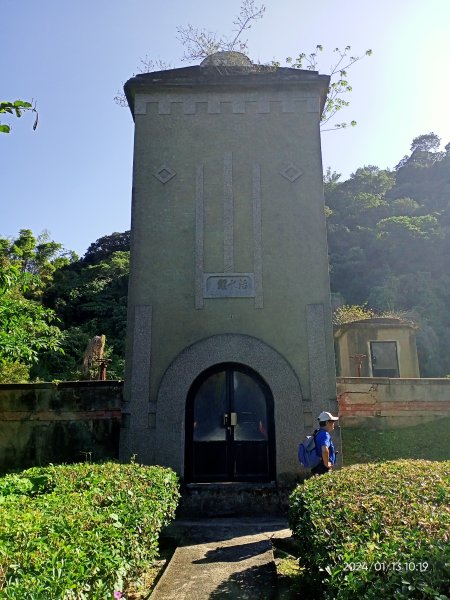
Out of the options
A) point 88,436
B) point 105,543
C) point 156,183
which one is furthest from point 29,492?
point 156,183

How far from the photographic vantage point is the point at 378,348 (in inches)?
687

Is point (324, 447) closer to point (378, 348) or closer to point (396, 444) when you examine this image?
point (396, 444)

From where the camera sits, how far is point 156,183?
32.4 ft

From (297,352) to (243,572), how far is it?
4.33 m

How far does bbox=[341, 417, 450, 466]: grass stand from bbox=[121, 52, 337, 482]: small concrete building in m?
1.12

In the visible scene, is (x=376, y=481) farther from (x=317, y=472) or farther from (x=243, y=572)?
(x=317, y=472)

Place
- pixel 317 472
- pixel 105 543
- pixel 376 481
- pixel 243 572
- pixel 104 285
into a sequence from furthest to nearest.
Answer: pixel 104 285 → pixel 317 472 → pixel 243 572 → pixel 376 481 → pixel 105 543

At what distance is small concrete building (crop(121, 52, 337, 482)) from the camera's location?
8555mm

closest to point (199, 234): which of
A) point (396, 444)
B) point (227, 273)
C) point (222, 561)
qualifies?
point (227, 273)

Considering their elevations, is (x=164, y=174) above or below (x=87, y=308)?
below

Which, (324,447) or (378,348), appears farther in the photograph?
(378,348)

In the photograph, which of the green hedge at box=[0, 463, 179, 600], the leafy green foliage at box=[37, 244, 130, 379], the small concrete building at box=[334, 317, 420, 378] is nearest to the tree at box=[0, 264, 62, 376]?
the green hedge at box=[0, 463, 179, 600]

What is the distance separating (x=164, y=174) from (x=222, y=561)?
7.10 meters

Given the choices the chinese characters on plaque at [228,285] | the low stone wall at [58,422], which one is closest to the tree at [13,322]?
the low stone wall at [58,422]
